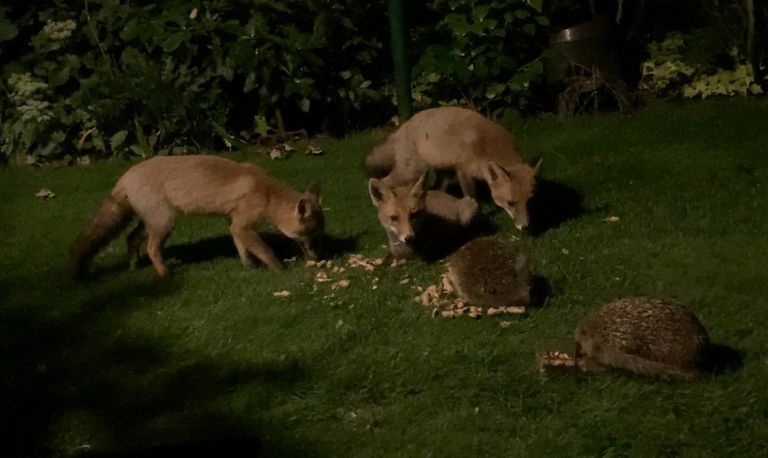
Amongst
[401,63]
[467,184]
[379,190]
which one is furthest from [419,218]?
[401,63]

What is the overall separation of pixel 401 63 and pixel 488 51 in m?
Result: 0.92

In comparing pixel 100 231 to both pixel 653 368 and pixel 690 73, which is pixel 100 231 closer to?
pixel 653 368

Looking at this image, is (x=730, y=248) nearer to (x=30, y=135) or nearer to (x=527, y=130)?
(x=527, y=130)

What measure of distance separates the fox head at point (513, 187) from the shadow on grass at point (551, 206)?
0.43ft

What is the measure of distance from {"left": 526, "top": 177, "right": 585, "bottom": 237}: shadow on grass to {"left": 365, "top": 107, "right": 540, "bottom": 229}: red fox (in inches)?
7.5

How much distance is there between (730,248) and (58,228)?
522 centimetres

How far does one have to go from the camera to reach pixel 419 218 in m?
6.54

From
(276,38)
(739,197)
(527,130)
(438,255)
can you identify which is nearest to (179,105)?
(276,38)

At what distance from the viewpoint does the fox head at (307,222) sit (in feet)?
21.4

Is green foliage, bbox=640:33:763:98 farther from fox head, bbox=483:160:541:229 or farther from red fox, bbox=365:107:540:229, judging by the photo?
fox head, bbox=483:160:541:229

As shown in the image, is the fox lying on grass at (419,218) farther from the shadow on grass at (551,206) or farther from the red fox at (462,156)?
the shadow on grass at (551,206)

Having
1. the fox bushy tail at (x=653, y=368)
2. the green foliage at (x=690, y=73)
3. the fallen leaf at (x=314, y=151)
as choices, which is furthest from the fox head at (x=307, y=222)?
the green foliage at (x=690, y=73)

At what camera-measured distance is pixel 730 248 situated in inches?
253

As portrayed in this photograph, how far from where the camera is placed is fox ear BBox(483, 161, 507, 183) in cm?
696
